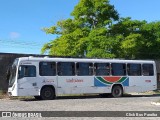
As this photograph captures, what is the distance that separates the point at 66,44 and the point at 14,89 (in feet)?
91.8

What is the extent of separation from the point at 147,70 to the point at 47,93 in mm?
9102

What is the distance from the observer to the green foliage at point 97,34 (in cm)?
5072

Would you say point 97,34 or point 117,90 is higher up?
point 97,34

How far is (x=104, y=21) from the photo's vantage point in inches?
2063

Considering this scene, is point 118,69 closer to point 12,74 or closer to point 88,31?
point 12,74

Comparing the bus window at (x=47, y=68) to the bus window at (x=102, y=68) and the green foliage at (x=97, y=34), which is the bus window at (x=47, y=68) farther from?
the green foliage at (x=97, y=34)

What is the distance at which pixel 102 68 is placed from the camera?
2942cm

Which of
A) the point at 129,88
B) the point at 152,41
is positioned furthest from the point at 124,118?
the point at 152,41

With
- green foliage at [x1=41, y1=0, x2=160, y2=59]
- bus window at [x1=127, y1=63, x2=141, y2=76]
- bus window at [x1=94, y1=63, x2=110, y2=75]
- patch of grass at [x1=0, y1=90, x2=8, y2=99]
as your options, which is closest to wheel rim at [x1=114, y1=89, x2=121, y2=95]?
bus window at [x1=94, y1=63, x2=110, y2=75]

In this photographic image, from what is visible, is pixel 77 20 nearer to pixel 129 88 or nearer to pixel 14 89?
pixel 129 88

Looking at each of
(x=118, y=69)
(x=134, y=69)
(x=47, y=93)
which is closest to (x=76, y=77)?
(x=47, y=93)

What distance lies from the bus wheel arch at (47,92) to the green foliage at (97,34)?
22.3 meters

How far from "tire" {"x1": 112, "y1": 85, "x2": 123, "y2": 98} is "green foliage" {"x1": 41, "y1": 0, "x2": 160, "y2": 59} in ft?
61.4

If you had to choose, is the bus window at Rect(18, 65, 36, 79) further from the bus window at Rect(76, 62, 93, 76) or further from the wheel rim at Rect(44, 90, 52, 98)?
the bus window at Rect(76, 62, 93, 76)
